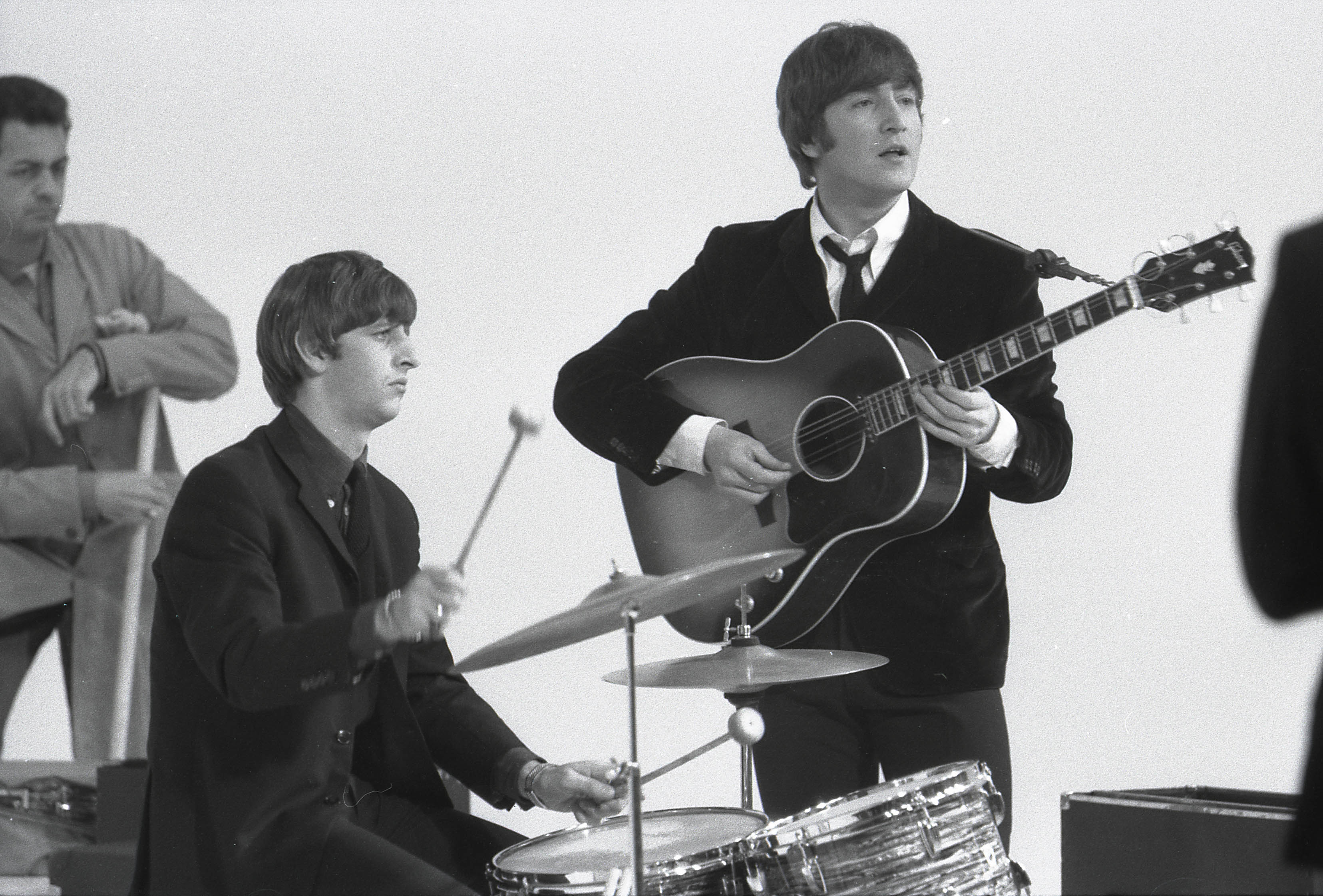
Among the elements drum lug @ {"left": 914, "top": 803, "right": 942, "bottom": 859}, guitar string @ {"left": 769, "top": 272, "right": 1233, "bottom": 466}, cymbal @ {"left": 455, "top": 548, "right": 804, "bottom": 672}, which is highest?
guitar string @ {"left": 769, "top": 272, "right": 1233, "bottom": 466}

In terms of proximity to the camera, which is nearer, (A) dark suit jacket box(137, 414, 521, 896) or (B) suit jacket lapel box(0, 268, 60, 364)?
(A) dark suit jacket box(137, 414, 521, 896)

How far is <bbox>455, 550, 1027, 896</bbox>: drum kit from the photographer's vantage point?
2.02m

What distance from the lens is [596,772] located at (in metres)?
2.33

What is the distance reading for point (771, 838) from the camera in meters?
2.07

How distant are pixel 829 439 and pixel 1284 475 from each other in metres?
1.12

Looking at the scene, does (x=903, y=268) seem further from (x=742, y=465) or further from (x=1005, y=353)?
(x=742, y=465)

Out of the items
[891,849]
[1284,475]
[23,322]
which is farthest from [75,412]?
[1284,475]

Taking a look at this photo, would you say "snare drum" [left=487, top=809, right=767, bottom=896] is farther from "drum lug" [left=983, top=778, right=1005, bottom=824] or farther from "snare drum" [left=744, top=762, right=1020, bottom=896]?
"drum lug" [left=983, top=778, right=1005, bottom=824]

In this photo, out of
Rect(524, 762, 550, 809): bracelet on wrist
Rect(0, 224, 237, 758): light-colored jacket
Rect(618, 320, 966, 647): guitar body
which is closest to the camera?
Rect(524, 762, 550, 809): bracelet on wrist

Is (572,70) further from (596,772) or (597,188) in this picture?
(596,772)

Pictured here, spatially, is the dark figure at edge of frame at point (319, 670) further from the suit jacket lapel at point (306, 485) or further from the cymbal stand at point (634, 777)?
the cymbal stand at point (634, 777)

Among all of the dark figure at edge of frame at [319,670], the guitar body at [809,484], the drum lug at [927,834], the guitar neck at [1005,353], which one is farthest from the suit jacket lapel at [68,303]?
the drum lug at [927,834]

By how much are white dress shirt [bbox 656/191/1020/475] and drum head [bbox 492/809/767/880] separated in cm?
75

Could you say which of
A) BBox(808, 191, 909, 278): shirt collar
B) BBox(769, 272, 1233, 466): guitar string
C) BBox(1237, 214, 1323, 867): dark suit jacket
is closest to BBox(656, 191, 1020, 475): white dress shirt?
BBox(808, 191, 909, 278): shirt collar
